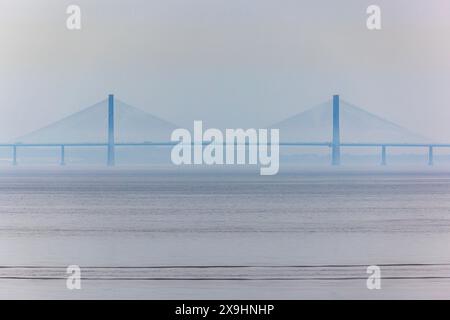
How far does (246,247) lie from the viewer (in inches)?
406

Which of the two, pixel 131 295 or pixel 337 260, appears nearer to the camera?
pixel 131 295

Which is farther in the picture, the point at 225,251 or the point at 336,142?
the point at 336,142

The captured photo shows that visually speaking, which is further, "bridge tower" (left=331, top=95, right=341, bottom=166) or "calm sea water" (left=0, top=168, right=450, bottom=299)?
"bridge tower" (left=331, top=95, right=341, bottom=166)

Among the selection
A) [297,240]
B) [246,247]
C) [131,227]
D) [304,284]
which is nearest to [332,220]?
[131,227]

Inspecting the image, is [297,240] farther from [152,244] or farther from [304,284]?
[304,284]

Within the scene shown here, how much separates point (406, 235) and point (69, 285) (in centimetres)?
565

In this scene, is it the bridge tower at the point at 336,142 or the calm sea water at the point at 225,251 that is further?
the bridge tower at the point at 336,142

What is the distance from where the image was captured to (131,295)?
6309mm
